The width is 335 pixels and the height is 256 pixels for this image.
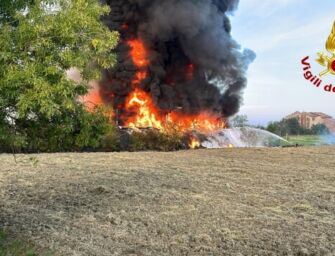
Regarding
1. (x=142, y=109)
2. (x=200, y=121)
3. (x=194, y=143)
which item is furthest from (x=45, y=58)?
(x=200, y=121)

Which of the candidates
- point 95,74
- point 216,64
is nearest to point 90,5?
point 95,74

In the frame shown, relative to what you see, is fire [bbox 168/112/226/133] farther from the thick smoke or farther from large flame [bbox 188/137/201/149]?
large flame [bbox 188/137/201/149]

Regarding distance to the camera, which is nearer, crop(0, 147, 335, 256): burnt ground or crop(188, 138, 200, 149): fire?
crop(0, 147, 335, 256): burnt ground

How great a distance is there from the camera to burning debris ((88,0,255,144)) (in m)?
28.4

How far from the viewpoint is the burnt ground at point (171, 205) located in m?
8.41

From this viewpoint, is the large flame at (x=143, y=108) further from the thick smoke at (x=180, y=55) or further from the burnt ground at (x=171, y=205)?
the burnt ground at (x=171, y=205)

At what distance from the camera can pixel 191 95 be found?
30750 millimetres

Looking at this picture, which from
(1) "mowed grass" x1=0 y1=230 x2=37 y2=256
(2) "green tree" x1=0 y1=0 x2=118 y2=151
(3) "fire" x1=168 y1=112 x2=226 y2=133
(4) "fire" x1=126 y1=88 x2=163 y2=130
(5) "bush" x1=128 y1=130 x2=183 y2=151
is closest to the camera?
(2) "green tree" x1=0 y1=0 x2=118 y2=151

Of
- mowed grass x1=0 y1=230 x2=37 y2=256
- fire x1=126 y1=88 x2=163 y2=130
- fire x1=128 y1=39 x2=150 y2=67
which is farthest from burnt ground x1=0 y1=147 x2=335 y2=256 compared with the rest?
fire x1=128 y1=39 x2=150 y2=67

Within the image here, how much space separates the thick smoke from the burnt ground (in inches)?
482

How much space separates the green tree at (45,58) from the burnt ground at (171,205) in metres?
1.58

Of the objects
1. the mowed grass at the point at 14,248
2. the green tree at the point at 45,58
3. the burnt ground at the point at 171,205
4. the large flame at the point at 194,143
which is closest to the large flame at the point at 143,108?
the large flame at the point at 194,143

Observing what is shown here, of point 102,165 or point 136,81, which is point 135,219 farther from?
point 136,81

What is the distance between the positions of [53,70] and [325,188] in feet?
28.3
